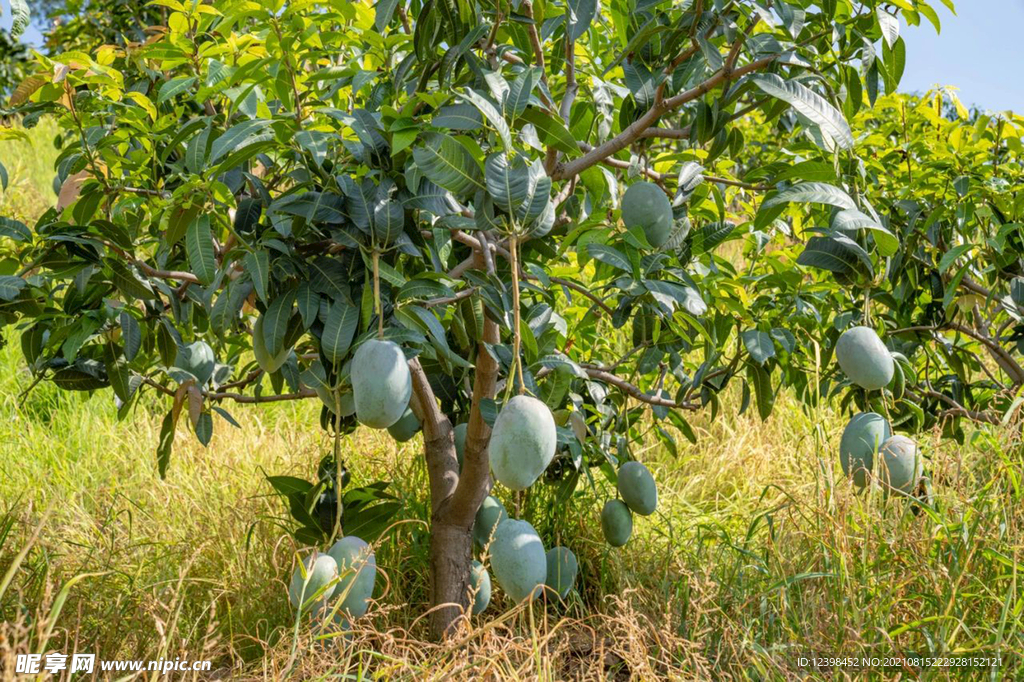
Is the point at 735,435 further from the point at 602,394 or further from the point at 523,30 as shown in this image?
the point at 523,30

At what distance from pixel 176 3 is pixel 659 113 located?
90 centimetres

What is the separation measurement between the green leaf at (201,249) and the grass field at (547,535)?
40cm

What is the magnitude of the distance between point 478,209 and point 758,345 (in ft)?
2.28

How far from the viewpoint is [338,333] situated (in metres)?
1.22

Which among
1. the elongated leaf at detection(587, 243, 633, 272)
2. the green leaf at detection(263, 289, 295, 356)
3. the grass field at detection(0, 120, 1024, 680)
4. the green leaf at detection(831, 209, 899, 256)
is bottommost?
the grass field at detection(0, 120, 1024, 680)

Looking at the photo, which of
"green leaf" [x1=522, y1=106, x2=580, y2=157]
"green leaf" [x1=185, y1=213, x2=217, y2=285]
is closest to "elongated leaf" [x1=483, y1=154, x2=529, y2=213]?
"green leaf" [x1=522, y1=106, x2=580, y2=157]

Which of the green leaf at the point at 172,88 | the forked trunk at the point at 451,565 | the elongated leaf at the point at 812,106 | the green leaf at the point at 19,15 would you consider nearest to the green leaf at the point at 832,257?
the elongated leaf at the point at 812,106

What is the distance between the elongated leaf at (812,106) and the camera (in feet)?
3.80

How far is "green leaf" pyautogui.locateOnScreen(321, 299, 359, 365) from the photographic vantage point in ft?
3.99

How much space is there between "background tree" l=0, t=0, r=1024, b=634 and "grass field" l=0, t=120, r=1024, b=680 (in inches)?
10.0

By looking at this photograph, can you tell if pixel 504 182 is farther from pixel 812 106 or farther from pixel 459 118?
pixel 812 106

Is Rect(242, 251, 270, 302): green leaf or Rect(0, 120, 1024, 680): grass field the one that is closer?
Rect(242, 251, 270, 302): green leaf

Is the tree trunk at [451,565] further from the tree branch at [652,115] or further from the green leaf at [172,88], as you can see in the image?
the green leaf at [172,88]

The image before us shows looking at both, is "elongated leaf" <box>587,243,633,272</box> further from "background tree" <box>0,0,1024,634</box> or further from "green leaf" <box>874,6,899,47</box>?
"green leaf" <box>874,6,899,47</box>
